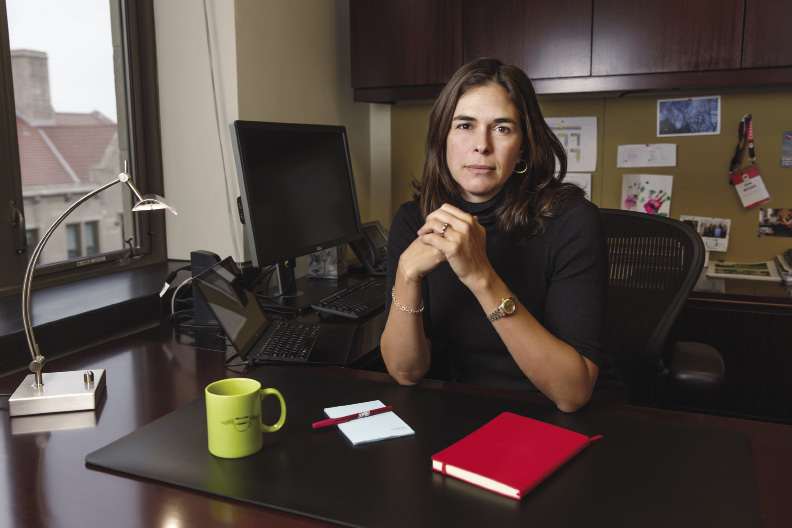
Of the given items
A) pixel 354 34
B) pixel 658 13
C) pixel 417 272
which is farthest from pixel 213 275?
pixel 658 13

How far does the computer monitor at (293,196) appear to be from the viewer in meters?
1.69

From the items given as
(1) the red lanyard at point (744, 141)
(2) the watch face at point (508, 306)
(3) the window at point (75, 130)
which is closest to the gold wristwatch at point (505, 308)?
(2) the watch face at point (508, 306)

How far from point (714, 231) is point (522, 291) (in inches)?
60.2

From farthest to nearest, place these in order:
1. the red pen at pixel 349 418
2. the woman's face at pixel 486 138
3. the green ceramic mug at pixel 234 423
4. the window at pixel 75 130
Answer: the window at pixel 75 130, the woman's face at pixel 486 138, the red pen at pixel 349 418, the green ceramic mug at pixel 234 423

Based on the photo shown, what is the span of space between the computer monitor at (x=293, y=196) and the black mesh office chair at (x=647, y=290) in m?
0.83

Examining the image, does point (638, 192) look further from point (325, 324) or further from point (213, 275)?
point (213, 275)

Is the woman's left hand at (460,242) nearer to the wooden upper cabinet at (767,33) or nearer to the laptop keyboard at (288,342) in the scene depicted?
the laptop keyboard at (288,342)

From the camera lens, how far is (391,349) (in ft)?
4.28

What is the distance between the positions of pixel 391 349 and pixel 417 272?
17 cm

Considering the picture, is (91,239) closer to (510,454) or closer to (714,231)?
(510,454)

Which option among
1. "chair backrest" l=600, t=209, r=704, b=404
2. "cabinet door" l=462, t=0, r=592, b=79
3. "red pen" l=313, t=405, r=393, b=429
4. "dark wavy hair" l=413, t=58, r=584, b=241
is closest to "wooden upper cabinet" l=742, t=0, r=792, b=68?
"cabinet door" l=462, t=0, r=592, b=79

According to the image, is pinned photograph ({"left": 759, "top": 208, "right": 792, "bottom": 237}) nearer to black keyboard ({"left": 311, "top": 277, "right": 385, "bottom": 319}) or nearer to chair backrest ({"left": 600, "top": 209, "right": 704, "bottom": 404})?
chair backrest ({"left": 600, "top": 209, "right": 704, "bottom": 404})

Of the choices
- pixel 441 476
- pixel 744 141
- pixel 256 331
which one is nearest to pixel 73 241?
pixel 256 331

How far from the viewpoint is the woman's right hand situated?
1230 millimetres
